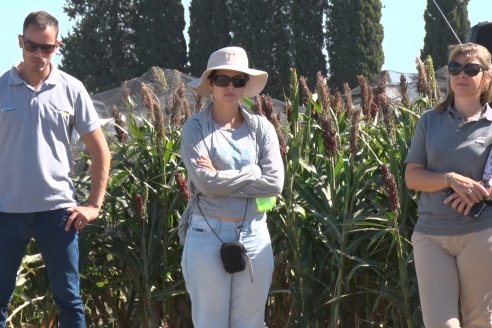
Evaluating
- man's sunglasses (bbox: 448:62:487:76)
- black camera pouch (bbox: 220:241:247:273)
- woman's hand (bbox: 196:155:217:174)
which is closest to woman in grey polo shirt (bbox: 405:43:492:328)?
man's sunglasses (bbox: 448:62:487:76)

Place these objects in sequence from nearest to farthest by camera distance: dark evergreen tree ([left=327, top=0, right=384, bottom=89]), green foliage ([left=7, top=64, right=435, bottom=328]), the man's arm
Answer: the man's arm, green foliage ([left=7, top=64, right=435, bottom=328]), dark evergreen tree ([left=327, top=0, right=384, bottom=89])

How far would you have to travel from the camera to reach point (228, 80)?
17.9 ft

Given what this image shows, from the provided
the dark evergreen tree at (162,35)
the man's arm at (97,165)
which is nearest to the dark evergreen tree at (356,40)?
the dark evergreen tree at (162,35)

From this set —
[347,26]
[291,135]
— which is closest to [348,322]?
[291,135]

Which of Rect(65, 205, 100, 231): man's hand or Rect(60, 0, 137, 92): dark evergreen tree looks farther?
Rect(60, 0, 137, 92): dark evergreen tree

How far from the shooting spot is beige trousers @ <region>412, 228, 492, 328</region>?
5.07m

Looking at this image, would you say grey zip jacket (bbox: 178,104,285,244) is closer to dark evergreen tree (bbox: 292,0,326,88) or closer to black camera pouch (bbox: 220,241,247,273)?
black camera pouch (bbox: 220,241,247,273)

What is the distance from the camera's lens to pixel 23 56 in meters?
5.57

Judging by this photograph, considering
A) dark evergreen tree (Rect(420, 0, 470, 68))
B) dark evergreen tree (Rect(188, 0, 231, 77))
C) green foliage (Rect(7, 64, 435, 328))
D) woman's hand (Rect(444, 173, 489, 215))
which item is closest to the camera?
woman's hand (Rect(444, 173, 489, 215))

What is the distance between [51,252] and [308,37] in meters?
25.0

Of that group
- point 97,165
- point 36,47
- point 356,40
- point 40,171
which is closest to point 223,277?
point 97,165

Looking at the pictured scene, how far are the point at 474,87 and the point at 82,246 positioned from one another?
2890 mm

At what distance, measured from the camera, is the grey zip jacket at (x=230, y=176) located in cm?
535

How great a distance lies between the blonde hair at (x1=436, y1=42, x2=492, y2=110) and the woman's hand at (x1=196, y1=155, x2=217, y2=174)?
3.57 feet
